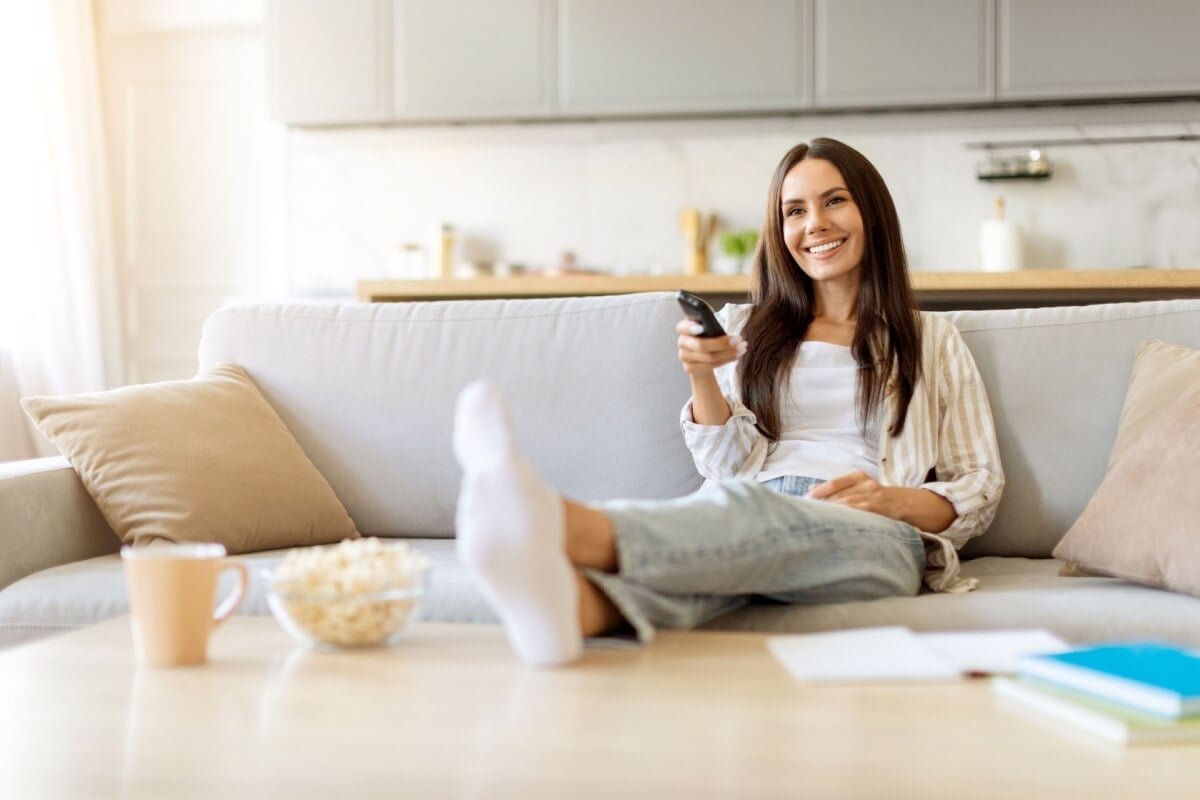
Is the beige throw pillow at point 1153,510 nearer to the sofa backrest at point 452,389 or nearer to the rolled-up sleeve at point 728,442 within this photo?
the rolled-up sleeve at point 728,442

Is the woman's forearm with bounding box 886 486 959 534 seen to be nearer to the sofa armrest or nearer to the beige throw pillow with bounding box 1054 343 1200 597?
the beige throw pillow with bounding box 1054 343 1200 597

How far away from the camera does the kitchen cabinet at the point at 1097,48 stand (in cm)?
426

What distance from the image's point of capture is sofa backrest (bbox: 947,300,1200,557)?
6.81 feet

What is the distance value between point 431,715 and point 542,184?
155 inches

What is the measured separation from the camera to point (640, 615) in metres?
1.29

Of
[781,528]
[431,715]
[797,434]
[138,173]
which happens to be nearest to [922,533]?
[797,434]

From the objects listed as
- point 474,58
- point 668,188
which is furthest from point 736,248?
point 474,58

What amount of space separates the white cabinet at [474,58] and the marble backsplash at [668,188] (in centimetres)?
19

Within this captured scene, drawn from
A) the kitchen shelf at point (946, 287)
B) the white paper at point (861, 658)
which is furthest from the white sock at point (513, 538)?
the kitchen shelf at point (946, 287)

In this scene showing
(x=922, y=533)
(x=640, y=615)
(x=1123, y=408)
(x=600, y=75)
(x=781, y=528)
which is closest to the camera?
(x=640, y=615)

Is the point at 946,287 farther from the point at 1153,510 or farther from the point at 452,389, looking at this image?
the point at 1153,510

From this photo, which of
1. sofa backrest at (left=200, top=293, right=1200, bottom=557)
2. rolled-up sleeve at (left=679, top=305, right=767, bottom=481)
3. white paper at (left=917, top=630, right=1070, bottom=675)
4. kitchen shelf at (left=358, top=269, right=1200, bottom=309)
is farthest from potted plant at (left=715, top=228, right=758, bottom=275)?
white paper at (left=917, top=630, right=1070, bottom=675)

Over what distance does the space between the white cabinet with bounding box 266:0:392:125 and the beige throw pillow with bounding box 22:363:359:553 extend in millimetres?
2704

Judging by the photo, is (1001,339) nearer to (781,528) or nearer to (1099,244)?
(781,528)
